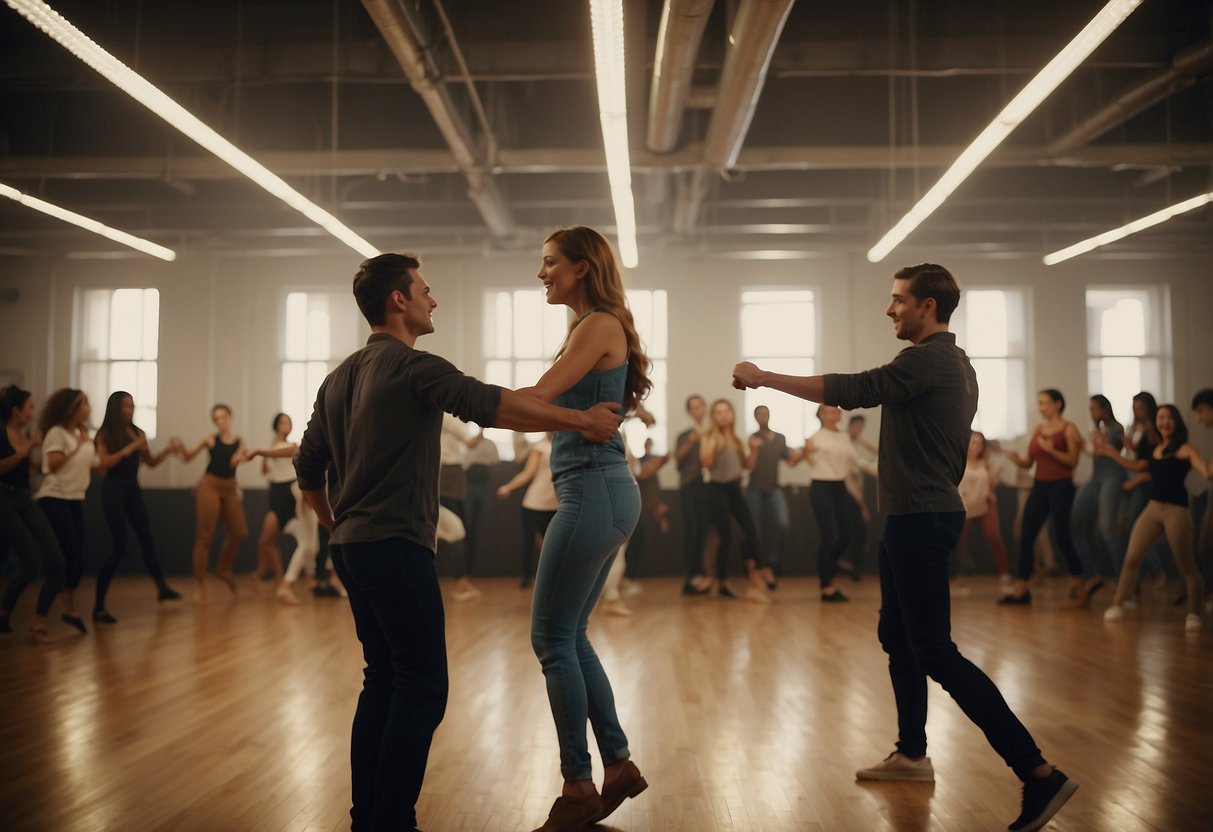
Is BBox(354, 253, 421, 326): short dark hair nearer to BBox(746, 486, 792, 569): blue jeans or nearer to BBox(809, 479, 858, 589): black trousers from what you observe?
BBox(809, 479, 858, 589): black trousers

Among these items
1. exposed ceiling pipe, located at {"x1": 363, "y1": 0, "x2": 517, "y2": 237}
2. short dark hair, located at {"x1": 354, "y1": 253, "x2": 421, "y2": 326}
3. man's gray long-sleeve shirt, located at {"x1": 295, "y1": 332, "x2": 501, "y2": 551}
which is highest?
exposed ceiling pipe, located at {"x1": 363, "y1": 0, "x2": 517, "y2": 237}

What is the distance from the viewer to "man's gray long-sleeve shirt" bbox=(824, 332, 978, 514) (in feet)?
8.25

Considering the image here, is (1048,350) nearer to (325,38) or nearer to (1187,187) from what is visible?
(1187,187)

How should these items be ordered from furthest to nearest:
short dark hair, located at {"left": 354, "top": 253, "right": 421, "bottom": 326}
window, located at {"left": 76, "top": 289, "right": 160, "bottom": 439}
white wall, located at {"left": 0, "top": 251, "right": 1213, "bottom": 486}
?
window, located at {"left": 76, "top": 289, "right": 160, "bottom": 439}, white wall, located at {"left": 0, "top": 251, "right": 1213, "bottom": 486}, short dark hair, located at {"left": 354, "top": 253, "right": 421, "bottom": 326}

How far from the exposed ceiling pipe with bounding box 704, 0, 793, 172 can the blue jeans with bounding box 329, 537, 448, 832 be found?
3.81m

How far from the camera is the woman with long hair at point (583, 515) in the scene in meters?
2.30

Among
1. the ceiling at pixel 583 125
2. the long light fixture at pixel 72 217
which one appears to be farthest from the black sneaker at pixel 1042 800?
the long light fixture at pixel 72 217

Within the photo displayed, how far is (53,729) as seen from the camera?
3469 millimetres

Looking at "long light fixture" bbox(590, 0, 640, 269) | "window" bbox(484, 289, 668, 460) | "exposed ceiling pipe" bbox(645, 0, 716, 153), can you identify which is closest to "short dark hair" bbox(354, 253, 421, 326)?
"long light fixture" bbox(590, 0, 640, 269)

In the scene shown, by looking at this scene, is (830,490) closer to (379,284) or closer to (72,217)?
(379,284)

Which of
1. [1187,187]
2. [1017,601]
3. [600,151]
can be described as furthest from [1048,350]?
[600,151]

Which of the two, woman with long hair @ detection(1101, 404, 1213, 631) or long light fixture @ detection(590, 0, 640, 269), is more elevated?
long light fixture @ detection(590, 0, 640, 269)

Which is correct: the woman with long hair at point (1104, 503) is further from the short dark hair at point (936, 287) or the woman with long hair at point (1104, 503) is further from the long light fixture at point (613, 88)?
the short dark hair at point (936, 287)

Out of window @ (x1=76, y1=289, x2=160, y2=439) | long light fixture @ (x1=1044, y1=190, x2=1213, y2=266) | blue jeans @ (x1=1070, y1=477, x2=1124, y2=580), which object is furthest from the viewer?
window @ (x1=76, y1=289, x2=160, y2=439)
